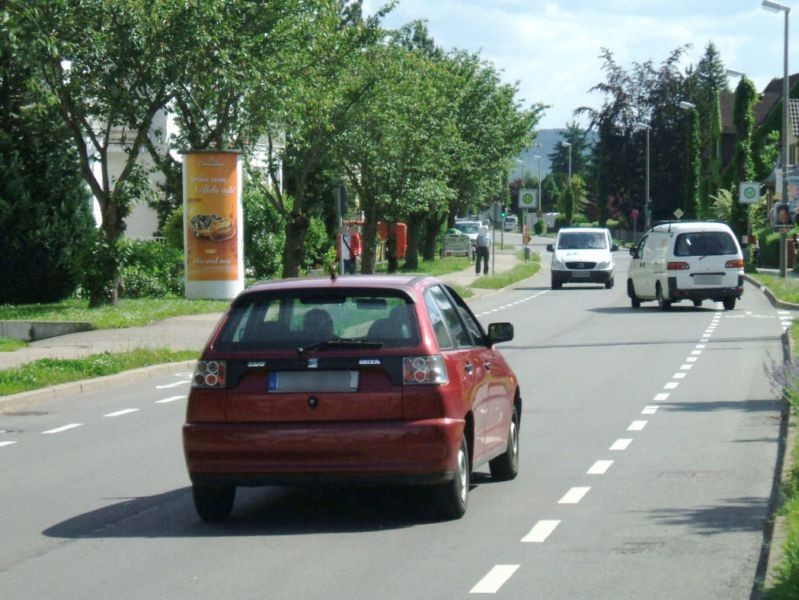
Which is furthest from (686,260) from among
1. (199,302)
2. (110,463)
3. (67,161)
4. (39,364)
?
(110,463)

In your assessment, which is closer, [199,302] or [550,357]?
[550,357]

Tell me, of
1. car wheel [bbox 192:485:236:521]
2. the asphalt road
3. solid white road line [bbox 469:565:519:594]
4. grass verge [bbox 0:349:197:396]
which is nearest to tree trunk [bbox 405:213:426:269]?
grass verge [bbox 0:349:197:396]

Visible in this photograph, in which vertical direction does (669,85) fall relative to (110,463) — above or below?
above

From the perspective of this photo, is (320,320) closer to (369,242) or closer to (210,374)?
(210,374)

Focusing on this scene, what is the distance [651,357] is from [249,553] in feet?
50.5

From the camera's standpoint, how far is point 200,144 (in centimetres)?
3766

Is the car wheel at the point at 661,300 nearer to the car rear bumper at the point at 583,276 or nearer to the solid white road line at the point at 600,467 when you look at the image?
the car rear bumper at the point at 583,276

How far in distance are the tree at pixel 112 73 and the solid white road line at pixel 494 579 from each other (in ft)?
73.7

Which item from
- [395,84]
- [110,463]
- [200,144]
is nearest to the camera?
[110,463]

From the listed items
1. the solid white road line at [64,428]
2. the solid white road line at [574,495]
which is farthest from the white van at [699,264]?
the solid white road line at [574,495]

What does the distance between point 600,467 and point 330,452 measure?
342 cm

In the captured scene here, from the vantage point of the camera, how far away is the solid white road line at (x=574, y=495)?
1046 cm

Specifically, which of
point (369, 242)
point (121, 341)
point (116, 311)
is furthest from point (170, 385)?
point (369, 242)

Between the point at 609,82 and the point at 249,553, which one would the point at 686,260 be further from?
the point at 609,82
